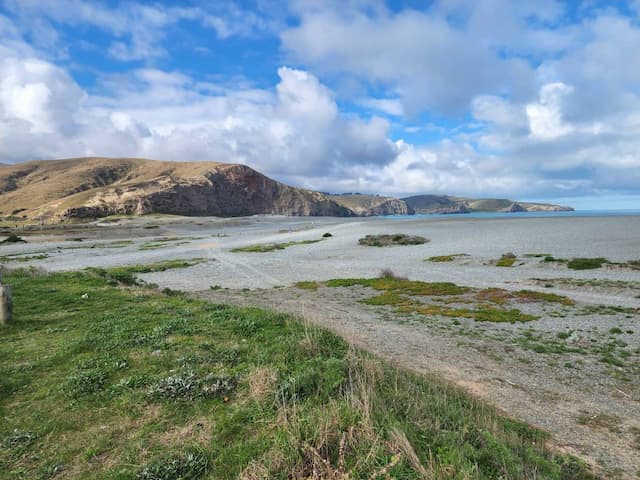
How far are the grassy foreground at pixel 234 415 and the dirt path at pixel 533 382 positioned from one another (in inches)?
34.8

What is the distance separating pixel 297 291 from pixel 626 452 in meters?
18.6

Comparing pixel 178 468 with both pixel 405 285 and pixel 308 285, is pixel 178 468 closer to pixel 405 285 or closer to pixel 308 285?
pixel 308 285

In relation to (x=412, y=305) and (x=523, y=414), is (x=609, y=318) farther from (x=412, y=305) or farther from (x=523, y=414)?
(x=523, y=414)

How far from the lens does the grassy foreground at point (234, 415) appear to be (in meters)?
4.29

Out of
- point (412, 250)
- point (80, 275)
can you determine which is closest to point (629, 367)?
point (80, 275)

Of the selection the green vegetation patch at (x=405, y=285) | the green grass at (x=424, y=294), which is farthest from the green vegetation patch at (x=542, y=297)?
the green vegetation patch at (x=405, y=285)

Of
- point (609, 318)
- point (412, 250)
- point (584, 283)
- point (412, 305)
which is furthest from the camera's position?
point (412, 250)

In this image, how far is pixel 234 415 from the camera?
547 cm

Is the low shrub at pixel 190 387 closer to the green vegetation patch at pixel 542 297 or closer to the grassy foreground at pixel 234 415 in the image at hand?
the grassy foreground at pixel 234 415

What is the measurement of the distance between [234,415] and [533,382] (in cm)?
817

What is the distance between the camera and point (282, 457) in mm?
4184

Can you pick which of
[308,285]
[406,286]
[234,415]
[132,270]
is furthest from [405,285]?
[132,270]

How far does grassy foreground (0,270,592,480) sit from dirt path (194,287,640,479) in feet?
2.90

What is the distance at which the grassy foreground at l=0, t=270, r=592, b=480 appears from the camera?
4.29m
